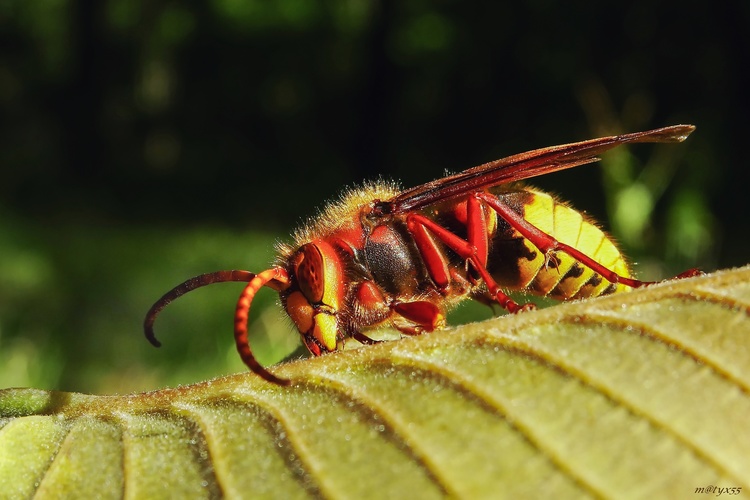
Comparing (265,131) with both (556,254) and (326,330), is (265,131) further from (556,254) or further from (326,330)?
(326,330)

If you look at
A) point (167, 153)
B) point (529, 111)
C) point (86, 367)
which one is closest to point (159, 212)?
point (167, 153)

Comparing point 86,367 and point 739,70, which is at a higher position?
point 739,70

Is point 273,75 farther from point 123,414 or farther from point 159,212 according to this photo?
point 123,414

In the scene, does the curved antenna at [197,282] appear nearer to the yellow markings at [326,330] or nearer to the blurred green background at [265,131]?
the yellow markings at [326,330]

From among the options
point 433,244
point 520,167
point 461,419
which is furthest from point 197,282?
point 461,419

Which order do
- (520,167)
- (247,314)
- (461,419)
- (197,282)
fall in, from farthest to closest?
(520,167)
(197,282)
(247,314)
(461,419)

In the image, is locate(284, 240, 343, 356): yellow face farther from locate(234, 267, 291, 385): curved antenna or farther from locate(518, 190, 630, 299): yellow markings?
locate(518, 190, 630, 299): yellow markings
